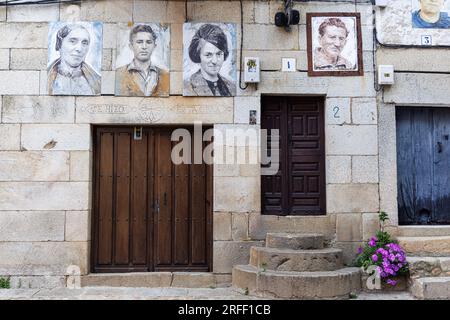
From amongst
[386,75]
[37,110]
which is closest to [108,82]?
[37,110]

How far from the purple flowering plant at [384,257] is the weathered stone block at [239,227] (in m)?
1.61

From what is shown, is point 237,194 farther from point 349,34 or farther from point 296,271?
point 349,34

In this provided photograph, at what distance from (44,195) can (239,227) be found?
2.77 m

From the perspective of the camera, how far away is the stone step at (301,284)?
214 inches

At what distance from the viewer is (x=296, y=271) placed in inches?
225

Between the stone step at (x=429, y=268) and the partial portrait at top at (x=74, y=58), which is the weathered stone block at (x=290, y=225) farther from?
the partial portrait at top at (x=74, y=58)

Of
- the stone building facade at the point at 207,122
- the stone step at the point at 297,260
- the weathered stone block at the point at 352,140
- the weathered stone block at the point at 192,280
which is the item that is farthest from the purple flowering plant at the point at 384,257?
the weathered stone block at the point at 192,280

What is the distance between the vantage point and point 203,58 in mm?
6488

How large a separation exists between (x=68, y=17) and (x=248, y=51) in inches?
104

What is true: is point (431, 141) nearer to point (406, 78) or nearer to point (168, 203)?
point (406, 78)

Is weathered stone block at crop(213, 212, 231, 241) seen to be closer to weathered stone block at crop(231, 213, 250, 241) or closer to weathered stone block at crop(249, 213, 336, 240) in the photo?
weathered stone block at crop(231, 213, 250, 241)

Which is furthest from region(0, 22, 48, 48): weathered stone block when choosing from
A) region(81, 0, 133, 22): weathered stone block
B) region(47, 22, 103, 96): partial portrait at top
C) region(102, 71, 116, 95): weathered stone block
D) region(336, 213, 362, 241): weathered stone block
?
region(336, 213, 362, 241): weathered stone block

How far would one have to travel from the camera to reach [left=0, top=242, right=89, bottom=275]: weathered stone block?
6172mm

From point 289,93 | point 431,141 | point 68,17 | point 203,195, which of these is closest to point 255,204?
point 203,195
